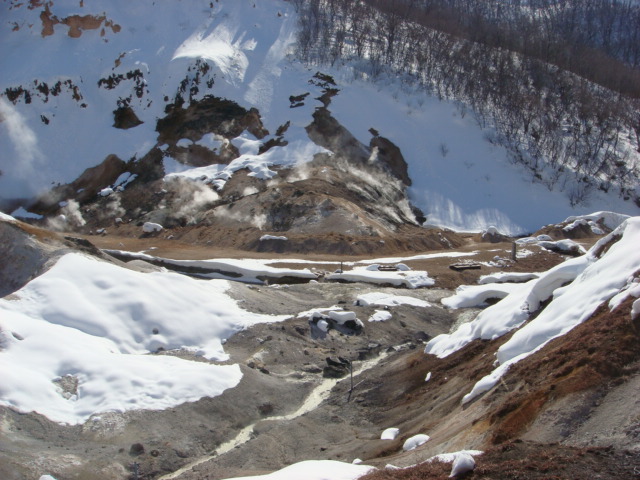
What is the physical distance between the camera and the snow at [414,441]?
1282 centimetres

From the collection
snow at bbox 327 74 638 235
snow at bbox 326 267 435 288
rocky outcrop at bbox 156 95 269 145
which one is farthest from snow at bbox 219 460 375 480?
rocky outcrop at bbox 156 95 269 145

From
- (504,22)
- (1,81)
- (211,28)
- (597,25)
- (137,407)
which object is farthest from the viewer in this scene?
(597,25)

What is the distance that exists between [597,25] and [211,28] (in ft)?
338

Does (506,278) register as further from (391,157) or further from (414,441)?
(391,157)

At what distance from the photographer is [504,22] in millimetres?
130750

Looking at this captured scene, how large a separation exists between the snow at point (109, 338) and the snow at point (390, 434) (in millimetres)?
5220

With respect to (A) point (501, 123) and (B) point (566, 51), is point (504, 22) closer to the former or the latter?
(B) point (566, 51)

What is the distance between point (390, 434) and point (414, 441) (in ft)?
7.29

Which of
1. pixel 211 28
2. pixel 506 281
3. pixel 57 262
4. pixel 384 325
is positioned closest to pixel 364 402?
pixel 384 325

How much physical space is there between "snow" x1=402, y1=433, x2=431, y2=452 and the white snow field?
4.57ft

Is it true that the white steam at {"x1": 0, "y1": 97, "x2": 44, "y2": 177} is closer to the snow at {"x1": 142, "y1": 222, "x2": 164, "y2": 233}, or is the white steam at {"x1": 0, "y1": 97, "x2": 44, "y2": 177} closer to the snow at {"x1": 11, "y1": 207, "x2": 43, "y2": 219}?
the snow at {"x1": 11, "y1": 207, "x2": 43, "y2": 219}

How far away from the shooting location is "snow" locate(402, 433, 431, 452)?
12820 millimetres

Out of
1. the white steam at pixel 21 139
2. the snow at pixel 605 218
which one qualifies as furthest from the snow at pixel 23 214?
the snow at pixel 605 218

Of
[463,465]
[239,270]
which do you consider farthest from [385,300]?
[463,465]
